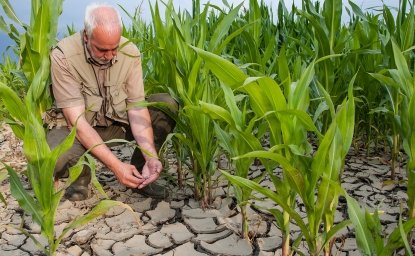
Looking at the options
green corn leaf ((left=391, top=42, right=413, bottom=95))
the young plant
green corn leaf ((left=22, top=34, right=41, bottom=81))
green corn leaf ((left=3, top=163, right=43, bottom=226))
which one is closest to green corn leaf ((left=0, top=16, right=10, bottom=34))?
green corn leaf ((left=22, top=34, right=41, bottom=81))

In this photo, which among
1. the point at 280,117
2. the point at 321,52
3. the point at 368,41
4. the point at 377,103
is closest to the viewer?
the point at 280,117

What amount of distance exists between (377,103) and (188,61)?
1278 millimetres

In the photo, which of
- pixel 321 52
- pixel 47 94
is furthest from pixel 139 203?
pixel 321 52

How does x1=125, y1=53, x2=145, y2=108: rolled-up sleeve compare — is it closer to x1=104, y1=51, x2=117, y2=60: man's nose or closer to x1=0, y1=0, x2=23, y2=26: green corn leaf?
x1=104, y1=51, x2=117, y2=60: man's nose

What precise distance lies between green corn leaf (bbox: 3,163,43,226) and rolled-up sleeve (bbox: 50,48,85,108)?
61 cm

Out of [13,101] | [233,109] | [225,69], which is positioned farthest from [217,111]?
[13,101]

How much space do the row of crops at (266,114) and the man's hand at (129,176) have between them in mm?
229

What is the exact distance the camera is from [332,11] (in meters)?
2.39

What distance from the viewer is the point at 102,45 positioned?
2.06 metres

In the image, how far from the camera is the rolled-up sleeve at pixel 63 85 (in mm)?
2191

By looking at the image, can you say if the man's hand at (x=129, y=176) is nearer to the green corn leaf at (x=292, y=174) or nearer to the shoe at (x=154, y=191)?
the shoe at (x=154, y=191)

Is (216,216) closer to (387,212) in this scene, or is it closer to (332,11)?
(387,212)

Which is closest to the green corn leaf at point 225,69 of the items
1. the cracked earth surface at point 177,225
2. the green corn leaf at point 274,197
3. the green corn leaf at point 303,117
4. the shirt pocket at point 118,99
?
the green corn leaf at point 303,117

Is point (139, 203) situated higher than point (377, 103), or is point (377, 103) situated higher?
point (377, 103)
